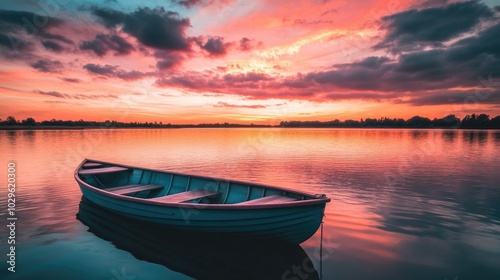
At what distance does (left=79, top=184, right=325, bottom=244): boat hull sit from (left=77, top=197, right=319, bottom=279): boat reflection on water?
0.61 metres

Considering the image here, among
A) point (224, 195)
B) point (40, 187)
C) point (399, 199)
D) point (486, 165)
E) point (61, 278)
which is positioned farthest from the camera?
point (486, 165)

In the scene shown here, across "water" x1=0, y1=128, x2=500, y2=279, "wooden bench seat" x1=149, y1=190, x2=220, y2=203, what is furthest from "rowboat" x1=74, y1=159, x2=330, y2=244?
"water" x1=0, y1=128, x2=500, y2=279

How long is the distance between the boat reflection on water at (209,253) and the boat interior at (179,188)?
55.0 inches

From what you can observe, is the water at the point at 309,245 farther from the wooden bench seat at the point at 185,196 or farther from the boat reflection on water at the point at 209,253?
the wooden bench seat at the point at 185,196

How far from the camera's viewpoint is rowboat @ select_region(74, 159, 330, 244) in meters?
7.61

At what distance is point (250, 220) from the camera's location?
26.0 ft

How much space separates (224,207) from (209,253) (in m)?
1.81

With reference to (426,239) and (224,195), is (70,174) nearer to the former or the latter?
(224,195)

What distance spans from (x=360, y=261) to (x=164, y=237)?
22.4 ft

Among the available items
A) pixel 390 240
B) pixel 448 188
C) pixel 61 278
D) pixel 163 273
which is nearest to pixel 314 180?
pixel 448 188

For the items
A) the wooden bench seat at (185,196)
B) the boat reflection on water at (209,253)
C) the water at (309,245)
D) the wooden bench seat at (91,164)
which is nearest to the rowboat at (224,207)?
the wooden bench seat at (185,196)

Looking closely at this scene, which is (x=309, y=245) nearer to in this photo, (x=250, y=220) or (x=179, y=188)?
(x=250, y=220)

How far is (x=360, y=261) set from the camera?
26.4ft

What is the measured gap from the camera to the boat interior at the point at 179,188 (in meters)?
9.71
